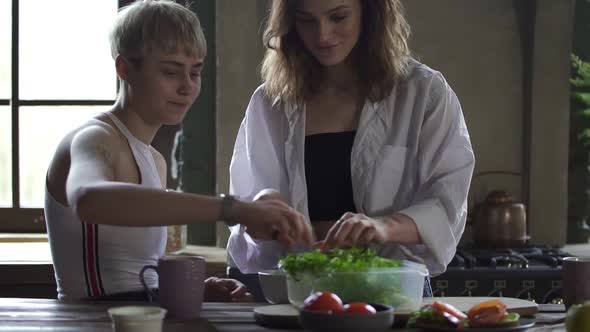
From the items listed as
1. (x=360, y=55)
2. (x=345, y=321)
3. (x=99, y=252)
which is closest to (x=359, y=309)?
(x=345, y=321)

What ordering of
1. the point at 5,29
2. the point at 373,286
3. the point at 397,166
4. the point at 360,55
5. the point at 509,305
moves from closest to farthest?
1. the point at 373,286
2. the point at 509,305
3. the point at 397,166
4. the point at 360,55
5. the point at 5,29

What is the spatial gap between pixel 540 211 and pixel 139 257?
8.31ft

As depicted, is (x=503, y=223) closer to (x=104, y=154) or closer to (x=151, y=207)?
(x=104, y=154)

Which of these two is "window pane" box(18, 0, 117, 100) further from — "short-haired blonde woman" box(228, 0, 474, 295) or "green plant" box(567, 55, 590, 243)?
"green plant" box(567, 55, 590, 243)

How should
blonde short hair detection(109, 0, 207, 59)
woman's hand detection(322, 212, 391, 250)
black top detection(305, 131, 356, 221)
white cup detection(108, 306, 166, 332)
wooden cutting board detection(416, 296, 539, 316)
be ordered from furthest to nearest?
1. black top detection(305, 131, 356, 221)
2. blonde short hair detection(109, 0, 207, 59)
3. woman's hand detection(322, 212, 391, 250)
4. wooden cutting board detection(416, 296, 539, 316)
5. white cup detection(108, 306, 166, 332)

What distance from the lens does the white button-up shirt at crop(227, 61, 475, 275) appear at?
7.05ft

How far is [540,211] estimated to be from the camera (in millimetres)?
4008

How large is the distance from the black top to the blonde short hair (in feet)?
1.37

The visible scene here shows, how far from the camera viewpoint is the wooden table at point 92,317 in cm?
163

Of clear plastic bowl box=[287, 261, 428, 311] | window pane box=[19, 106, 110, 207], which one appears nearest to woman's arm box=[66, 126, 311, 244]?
clear plastic bowl box=[287, 261, 428, 311]

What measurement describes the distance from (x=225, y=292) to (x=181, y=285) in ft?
1.30

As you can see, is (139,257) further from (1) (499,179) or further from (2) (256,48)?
(1) (499,179)

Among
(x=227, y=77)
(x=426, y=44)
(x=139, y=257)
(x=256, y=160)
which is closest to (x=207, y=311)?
(x=139, y=257)

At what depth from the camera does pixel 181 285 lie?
67.2 inches
